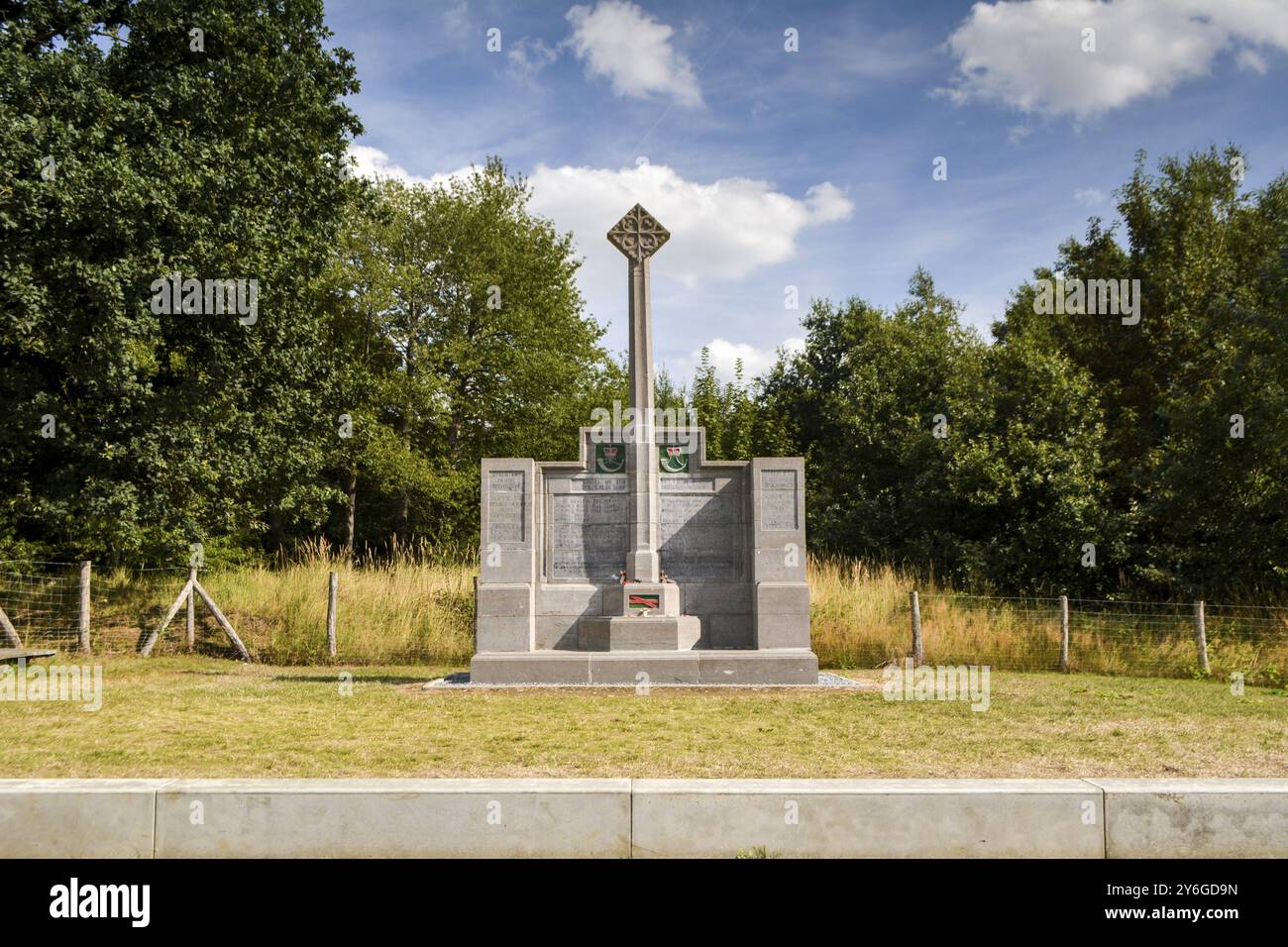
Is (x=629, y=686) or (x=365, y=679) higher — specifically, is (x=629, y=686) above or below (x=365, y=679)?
above

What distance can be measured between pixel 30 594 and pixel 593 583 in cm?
1309

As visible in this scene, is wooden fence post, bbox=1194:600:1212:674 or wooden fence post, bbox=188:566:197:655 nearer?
wooden fence post, bbox=1194:600:1212:674

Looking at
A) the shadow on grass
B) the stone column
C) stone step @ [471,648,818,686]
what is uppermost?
the stone column

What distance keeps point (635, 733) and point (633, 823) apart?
4.43 m

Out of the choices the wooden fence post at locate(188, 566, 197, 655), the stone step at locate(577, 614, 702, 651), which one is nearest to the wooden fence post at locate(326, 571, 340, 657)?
the wooden fence post at locate(188, 566, 197, 655)

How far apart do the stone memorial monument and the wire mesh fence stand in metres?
4.47

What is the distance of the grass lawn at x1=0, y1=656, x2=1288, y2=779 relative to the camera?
805 centimetres

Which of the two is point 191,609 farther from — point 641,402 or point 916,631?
point 916,631

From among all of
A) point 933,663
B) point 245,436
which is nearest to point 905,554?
point 933,663

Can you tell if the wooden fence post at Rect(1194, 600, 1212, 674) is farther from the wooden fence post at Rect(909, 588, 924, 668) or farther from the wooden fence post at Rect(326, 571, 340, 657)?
the wooden fence post at Rect(326, 571, 340, 657)

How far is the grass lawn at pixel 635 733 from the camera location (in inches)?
317

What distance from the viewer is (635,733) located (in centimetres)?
977

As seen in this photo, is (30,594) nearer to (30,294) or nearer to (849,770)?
(30,294)

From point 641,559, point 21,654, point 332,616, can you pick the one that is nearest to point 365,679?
point 332,616
